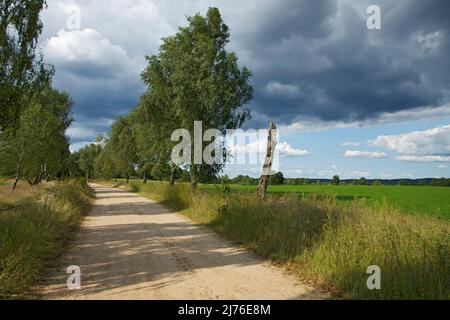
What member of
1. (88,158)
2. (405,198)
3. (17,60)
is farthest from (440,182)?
(17,60)

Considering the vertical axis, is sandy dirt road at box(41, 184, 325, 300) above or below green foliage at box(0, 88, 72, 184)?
below

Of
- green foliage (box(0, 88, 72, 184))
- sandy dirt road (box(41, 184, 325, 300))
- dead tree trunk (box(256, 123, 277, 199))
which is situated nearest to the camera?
sandy dirt road (box(41, 184, 325, 300))

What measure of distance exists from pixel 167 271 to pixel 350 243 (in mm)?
3990

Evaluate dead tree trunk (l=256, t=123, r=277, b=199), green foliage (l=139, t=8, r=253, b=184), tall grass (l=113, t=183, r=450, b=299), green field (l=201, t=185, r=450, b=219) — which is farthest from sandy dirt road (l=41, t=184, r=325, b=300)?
green foliage (l=139, t=8, r=253, b=184)

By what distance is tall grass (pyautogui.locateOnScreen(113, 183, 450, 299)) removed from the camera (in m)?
7.09

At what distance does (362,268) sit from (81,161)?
410ft

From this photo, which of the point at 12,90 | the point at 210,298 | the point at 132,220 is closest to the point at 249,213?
the point at 132,220

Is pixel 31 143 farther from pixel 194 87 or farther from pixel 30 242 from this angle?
pixel 30 242

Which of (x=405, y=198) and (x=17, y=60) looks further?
(x=405, y=198)

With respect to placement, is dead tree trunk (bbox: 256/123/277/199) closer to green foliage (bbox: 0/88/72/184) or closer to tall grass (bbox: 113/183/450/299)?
tall grass (bbox: 113/183/450/299)

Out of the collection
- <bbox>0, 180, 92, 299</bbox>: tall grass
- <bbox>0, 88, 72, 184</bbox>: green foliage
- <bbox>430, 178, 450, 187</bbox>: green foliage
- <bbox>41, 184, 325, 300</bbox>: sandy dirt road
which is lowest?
<bbox>41, 184, 325, 300</bbox>: sandy dirt road

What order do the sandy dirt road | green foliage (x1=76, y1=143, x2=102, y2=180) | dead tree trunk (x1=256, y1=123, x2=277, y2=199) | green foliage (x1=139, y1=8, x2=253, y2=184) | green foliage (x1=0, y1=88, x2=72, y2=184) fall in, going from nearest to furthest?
the sandy dirt road → dead tree trunk (x1=256, y1=123, x2=277, y2=199) → green foliage (x1=139, y1=8, x2=253, y2=184) → green foliage (x1=0, y1=88, x2=72, y2=184) → green foliage (x1=76, y1=143, x2=102, y2=180)

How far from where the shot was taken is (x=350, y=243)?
877cm

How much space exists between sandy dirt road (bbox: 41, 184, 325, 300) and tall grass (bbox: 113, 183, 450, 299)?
0.62 m
